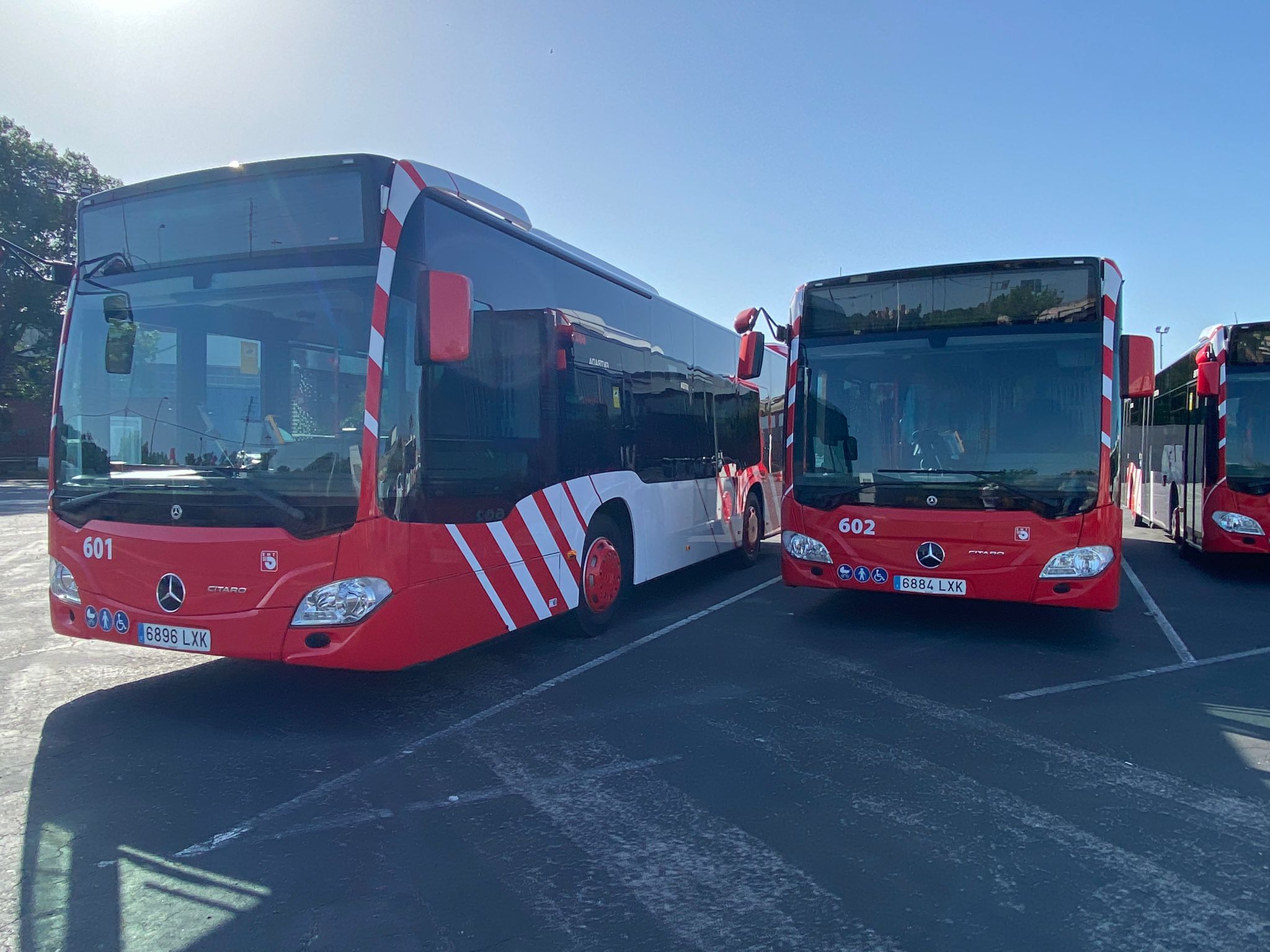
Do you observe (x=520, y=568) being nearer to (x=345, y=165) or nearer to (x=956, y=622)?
(x=345, y=165)

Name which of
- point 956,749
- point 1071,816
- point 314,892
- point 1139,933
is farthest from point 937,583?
point 314,892

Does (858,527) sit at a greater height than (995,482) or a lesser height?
lesser

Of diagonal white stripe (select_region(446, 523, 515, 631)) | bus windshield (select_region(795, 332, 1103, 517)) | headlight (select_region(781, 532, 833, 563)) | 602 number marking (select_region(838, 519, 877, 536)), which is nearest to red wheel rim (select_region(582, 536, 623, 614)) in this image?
diagonal white stripe (select_region(446, 523, 515, 631))

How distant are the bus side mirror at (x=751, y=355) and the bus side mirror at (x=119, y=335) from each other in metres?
5.30

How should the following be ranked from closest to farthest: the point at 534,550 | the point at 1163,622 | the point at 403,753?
the point at 403,753, the point at 534,550, the point at 1163,622

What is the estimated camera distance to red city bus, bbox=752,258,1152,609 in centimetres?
753

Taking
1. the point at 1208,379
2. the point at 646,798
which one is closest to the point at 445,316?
the point at 646,798

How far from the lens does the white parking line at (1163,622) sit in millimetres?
7688

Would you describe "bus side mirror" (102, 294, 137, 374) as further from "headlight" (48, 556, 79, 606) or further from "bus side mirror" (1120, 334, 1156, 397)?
"bus side mirror" (1120, 334, 1156, 397)

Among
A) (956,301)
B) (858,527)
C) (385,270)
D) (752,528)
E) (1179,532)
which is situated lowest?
(1179,532)

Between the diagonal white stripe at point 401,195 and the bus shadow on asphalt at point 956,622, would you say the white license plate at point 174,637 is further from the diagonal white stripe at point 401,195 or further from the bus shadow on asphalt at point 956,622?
the bus shadow on asphalt at point 956,622

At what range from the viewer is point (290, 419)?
5.46 m

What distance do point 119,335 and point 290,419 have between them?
140 centimetres

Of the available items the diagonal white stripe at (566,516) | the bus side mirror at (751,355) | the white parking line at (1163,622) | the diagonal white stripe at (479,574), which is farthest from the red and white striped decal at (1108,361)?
the diagonal white stripe at (479,574)
